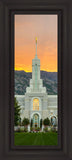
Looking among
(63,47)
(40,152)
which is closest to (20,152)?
(40,152)

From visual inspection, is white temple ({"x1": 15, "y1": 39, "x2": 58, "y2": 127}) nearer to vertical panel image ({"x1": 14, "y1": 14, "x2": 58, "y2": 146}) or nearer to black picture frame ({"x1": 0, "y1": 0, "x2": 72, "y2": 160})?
vertical panel image ({"x1": 14, "y1": 14, "x2": 58, "y2": 146})

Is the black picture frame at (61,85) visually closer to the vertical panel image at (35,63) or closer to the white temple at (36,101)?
the vertical panel image at (35,63)

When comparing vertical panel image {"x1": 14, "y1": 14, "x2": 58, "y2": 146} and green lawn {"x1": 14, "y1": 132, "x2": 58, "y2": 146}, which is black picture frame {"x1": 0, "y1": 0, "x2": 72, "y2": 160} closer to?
green lawn {"x1": 14, "y1": 132, "x2": 58, "y2": 146}

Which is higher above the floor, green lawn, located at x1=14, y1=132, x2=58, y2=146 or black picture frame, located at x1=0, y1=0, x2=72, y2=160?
black picture frame, located at x1=0, y1=0, x2=72, y2=160

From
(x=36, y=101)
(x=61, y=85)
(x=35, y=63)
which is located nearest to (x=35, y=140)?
(x=61, y=85)

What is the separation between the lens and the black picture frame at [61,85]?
0.61m

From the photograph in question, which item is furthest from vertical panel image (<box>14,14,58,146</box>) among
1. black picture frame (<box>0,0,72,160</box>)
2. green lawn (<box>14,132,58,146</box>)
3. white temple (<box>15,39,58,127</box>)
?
black picture frame (<box>0,0,72,160</box>)

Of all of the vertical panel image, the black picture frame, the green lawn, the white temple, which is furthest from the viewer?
the white temple

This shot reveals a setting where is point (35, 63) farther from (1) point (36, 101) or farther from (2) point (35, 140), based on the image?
(2) point (35, 140)

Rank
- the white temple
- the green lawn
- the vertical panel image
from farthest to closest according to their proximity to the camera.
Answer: the white temple, the vertical panel image, the green lawn

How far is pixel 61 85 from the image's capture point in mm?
661

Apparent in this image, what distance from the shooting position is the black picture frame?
608 millimetres

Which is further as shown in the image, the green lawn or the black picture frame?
the green lawn

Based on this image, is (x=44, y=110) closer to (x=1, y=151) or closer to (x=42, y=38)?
(x=42, y=38)
